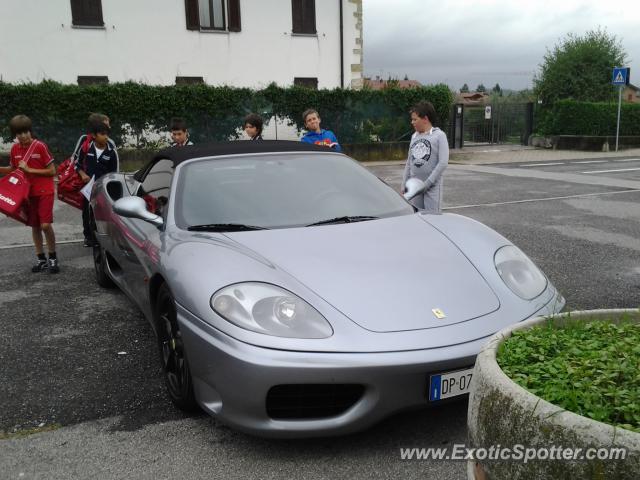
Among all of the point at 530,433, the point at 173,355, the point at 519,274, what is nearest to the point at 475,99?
the point at 519,274

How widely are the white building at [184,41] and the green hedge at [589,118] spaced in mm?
8364

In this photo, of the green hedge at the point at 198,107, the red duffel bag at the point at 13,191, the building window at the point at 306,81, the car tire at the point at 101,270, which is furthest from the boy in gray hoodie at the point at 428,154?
the building window at the point at 306,81

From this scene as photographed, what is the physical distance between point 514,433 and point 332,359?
88 cm

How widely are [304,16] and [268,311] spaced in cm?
2172

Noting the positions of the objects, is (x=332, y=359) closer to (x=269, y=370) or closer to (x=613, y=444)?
(x=269, y=370)

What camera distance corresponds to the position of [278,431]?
8.55ft

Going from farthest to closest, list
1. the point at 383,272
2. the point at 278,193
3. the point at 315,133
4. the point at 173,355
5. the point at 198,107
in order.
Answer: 1. the point at 198,107
2. the point at 315,133
3. the point at 278,193
4. the point at 173,355
5. the point at 383,272

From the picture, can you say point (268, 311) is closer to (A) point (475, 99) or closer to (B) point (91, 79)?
(B) point (91, 79)

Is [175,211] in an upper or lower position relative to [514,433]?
upper

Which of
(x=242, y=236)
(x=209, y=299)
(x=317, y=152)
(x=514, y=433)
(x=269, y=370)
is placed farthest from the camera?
(x=317, y=152)

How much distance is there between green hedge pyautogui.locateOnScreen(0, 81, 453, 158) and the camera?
15711mm

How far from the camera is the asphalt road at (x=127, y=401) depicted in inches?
105

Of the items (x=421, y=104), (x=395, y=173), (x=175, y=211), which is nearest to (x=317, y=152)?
(x=175, y=211)

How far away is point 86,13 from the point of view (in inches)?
778
